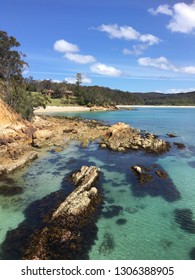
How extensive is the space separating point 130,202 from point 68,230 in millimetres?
7514

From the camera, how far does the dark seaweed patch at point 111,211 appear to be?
70.7 ft

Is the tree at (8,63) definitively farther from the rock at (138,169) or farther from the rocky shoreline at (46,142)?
the rock at (138,169)

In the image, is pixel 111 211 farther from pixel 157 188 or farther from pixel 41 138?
pixel 41 138

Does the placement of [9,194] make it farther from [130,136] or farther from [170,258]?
[130,136]

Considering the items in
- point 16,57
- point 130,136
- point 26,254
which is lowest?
point 26,254

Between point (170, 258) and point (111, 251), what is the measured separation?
3.72 metres

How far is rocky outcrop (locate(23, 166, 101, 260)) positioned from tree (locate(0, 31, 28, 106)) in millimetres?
41071

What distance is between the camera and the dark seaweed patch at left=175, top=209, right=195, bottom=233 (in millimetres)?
19875

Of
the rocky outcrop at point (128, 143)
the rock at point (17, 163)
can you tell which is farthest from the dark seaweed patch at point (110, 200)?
the rocky outcrop at point (128, 143)

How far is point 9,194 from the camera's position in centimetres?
2564

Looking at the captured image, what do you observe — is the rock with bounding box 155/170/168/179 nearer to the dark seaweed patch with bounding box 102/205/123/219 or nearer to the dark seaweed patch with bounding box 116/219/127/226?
the dark seaweed patch with bounding box 102/205/123/219

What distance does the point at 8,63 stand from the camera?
6225 centimetres
